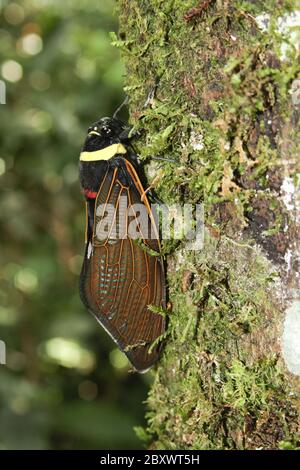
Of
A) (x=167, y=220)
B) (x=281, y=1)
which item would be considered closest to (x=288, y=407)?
(x=167, y=220)

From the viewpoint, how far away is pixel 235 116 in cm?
132

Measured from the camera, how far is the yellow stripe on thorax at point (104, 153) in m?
1.78

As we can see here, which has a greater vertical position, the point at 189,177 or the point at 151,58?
the point at 151,58

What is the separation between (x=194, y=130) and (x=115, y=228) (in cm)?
50

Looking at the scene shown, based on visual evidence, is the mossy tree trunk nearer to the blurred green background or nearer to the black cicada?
the black cicada

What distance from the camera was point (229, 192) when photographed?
1.37 m

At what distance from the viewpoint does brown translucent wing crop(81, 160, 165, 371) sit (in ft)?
5.56

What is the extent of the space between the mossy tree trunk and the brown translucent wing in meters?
0.08

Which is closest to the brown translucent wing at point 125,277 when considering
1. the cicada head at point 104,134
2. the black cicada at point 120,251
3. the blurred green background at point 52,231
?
the black cicada at point 120,251

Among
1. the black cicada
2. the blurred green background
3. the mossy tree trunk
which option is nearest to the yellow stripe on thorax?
the black cicada

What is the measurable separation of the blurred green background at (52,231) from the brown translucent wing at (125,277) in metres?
1.57

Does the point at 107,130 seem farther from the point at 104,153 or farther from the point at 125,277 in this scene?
the point at 125,277

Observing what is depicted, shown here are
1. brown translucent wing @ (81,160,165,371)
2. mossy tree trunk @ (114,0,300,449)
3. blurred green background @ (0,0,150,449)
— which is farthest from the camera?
blurred green background @ (0,0,150,449)
